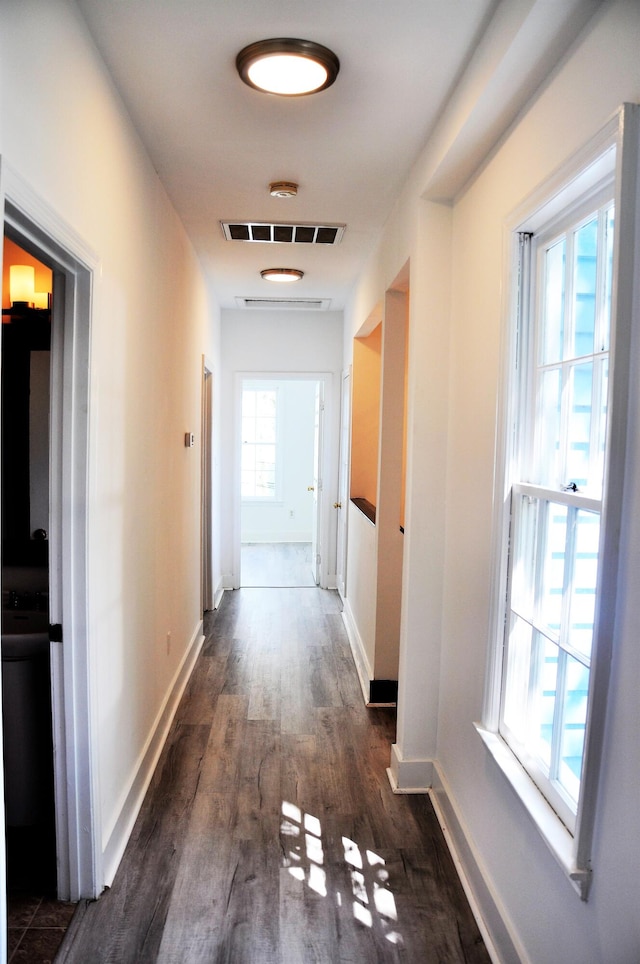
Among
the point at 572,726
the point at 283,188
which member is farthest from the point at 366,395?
the point at 572,726

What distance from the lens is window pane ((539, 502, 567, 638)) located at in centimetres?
164

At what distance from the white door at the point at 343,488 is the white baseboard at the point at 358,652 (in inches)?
16.6

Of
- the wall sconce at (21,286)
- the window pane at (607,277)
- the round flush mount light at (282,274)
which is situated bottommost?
the window pane at (607,277)

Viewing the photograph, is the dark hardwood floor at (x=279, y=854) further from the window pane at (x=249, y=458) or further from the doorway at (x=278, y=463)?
the window pane at (x=249, y=458)

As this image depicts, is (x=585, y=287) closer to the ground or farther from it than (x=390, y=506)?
farther from it

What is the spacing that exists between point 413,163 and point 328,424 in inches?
142

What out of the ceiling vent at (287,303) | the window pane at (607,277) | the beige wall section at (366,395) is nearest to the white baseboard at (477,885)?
the window pane at (607,277)

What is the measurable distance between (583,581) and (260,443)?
24.4 ft

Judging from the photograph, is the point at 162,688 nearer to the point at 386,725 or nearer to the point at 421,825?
the point at 386,725

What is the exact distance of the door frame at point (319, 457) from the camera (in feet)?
19.8

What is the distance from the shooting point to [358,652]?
169 inches

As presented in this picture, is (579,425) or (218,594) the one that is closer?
(579,425)

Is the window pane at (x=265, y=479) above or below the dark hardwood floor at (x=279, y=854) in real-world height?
above

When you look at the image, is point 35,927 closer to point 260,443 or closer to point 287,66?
point 287,66
